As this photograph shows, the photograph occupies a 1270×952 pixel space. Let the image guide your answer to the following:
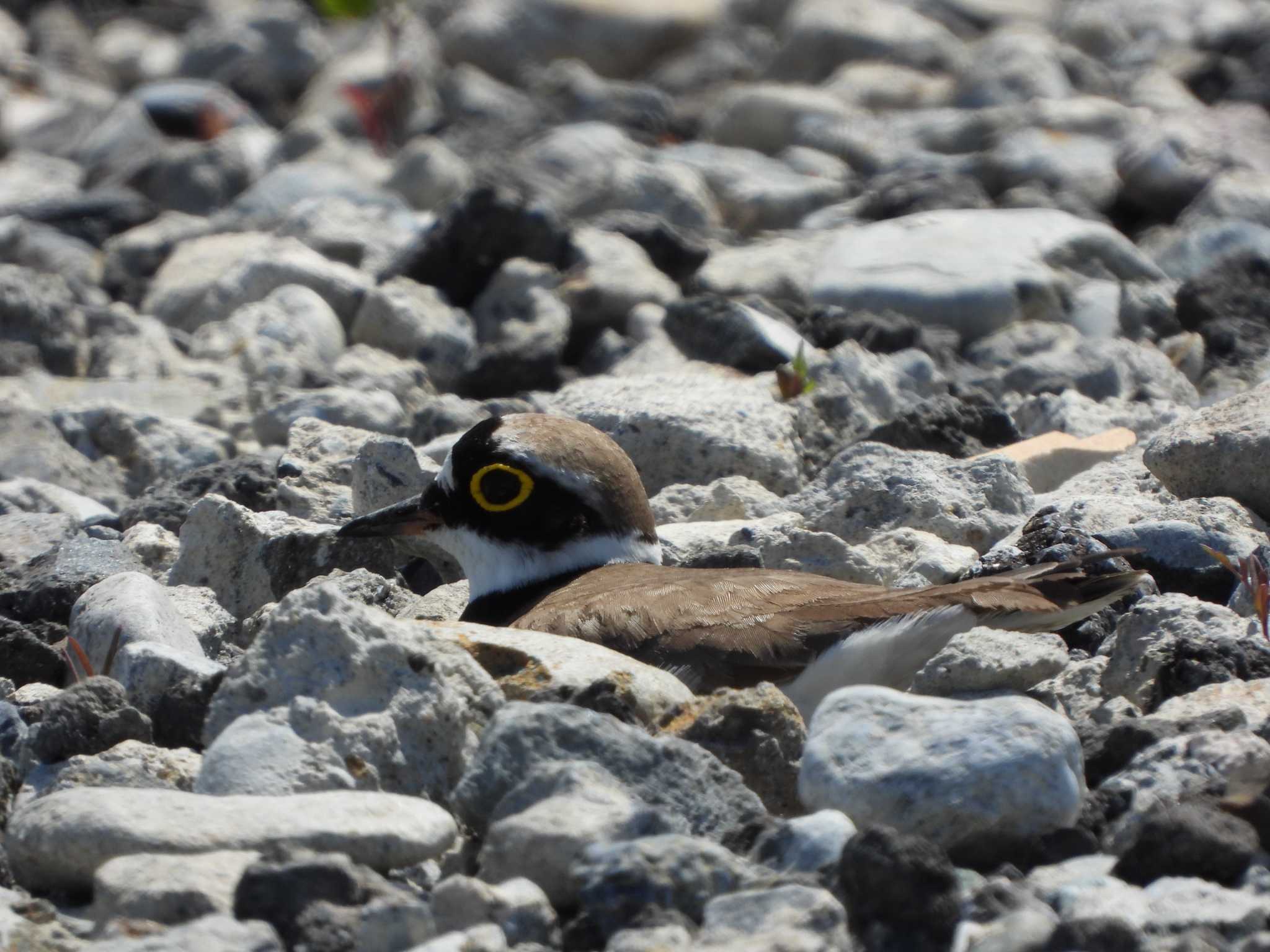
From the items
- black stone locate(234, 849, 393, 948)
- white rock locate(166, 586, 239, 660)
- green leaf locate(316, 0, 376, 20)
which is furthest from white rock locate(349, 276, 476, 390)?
A: black stone locate(234, 849, 393, 948)

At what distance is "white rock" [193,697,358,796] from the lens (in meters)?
3.48

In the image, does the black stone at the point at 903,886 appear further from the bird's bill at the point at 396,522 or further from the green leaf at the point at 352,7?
the green leaf at the point at 352,7

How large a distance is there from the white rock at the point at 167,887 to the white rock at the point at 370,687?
54 cm

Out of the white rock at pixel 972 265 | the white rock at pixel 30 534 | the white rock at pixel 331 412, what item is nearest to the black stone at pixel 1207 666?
the white rock at pixel 30 534

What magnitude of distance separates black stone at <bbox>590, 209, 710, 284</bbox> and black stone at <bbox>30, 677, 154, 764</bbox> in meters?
5.56

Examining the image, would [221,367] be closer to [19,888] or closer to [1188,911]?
[19,888]

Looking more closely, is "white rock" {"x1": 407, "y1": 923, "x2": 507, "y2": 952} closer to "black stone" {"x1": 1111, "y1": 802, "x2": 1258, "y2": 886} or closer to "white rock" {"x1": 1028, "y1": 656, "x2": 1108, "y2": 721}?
"black stone" {"x1": 1111, "y1": 802, "x2": 1258, "y2": 886}

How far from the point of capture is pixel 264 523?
5488mm

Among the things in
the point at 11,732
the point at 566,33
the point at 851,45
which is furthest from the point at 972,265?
the point at 566,33

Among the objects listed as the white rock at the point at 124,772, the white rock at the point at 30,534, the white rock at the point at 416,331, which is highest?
the white rock at the point at 124,772

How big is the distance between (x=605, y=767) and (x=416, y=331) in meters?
5.24

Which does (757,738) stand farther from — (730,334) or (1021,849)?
(730,334)

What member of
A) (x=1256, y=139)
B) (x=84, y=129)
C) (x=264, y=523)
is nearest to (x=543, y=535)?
(x=264, y=523)

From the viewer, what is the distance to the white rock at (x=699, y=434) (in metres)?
6.25
